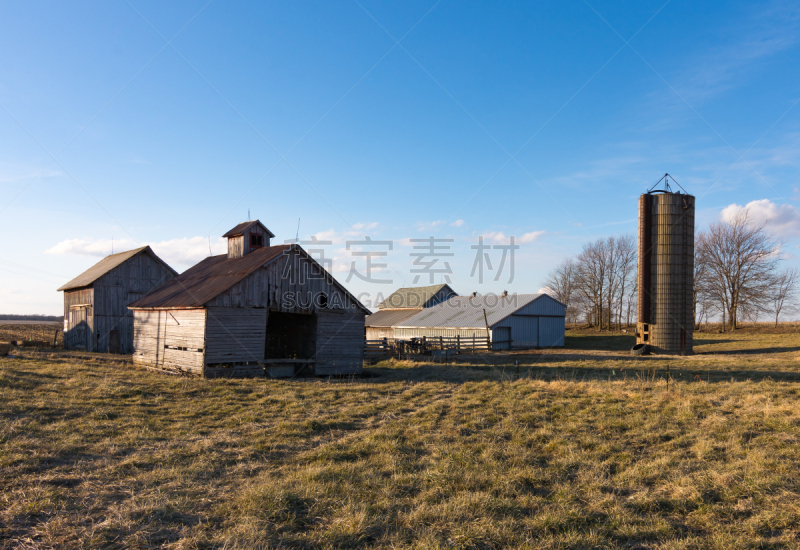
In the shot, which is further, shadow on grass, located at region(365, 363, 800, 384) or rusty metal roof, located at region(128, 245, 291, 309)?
rusty metal roof, located at region(128, 245, 291, 309)

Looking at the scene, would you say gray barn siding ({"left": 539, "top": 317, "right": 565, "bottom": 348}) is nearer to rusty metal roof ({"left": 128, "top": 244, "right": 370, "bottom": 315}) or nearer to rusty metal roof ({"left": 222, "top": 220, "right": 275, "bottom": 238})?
rusty metal roof ({"left": 128, "top": 244, "right": 370, "bottom": 315})

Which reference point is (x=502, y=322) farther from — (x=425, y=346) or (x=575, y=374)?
(x=575, y=374)

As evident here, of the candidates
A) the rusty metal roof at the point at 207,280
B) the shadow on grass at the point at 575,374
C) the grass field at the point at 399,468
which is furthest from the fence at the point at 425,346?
the grass field at the point at 399,468

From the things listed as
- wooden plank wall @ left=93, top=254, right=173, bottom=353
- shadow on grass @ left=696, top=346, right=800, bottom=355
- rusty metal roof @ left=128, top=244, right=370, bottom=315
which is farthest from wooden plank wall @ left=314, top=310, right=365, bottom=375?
shadow on grass @ left=696, top=346, right=800, bottom=355

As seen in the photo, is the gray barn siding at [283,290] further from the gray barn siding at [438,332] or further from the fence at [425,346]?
the gray barn siding at [438,332]

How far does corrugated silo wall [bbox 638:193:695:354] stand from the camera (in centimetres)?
3472

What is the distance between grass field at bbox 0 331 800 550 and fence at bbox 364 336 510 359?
1847 centimetres

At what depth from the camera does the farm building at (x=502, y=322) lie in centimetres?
4362

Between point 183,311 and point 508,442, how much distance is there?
17.1 metres

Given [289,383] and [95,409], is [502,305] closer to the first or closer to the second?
[289,383]

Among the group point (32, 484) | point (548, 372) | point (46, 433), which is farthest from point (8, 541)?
point (548, 372)

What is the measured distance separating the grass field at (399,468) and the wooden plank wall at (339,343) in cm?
718

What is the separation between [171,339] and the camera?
2333cm

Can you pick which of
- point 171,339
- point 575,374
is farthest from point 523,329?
point 171,339
